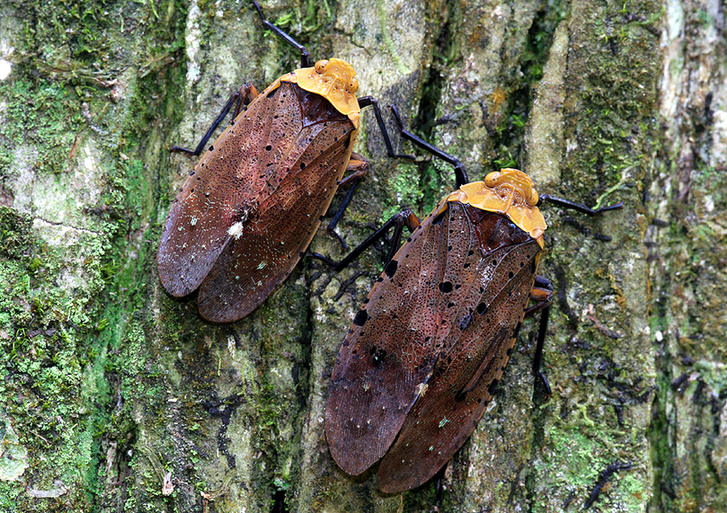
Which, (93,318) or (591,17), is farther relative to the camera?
(591,17)

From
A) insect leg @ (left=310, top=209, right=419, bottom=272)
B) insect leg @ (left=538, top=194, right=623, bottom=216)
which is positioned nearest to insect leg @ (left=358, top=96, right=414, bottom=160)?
insect leg @ (left=310, top=209, right=419, bottom=272)

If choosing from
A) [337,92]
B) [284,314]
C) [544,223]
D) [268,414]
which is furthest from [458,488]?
[337,92]

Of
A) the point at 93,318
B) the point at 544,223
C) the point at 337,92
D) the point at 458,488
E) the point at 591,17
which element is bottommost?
the point at 458,488

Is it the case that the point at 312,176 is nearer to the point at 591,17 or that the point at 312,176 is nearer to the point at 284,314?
the point at 284,314

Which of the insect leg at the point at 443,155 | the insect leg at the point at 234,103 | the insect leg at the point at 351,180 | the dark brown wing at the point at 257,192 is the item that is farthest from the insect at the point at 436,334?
the insect leg at the point at 234,103

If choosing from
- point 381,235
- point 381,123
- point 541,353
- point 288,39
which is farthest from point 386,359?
point 288,39

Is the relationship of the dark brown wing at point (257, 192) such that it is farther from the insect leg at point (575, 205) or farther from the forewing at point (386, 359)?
the insect leg at point (575, 205)

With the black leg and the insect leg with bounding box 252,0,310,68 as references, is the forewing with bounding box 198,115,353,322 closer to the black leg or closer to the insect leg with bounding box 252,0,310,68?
the insect leg with bounding box 252,0,310,68

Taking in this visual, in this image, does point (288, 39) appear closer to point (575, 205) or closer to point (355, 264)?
point (355, 264)
